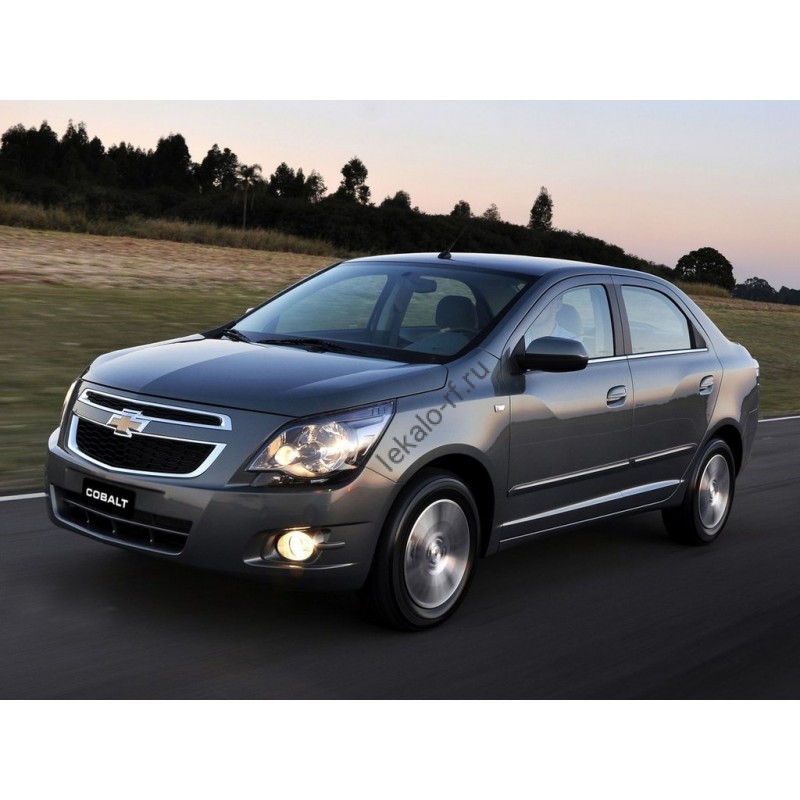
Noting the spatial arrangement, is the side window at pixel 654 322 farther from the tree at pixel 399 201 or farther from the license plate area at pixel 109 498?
the tree at pixel 399 201

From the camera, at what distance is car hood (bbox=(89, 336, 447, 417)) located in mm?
4852

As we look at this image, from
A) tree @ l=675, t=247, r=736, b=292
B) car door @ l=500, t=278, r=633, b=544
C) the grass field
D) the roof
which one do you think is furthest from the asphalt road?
tree @ l=675, t=247, r=736, b=292

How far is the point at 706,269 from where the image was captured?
5478cm

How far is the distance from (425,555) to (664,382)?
229 centimetres

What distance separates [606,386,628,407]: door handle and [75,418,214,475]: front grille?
242 cm

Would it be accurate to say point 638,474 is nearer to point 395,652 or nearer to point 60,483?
point 395,652

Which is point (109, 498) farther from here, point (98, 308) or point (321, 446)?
point (98, 308)

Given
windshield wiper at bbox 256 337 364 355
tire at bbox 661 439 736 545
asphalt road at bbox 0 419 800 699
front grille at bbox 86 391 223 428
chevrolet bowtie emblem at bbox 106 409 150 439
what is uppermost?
windshield wiper at bbox 256 337 364 355

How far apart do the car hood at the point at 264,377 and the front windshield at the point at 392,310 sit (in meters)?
0.30

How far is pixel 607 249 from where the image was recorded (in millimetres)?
49625

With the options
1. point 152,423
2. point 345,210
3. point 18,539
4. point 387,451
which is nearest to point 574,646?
point 387,451

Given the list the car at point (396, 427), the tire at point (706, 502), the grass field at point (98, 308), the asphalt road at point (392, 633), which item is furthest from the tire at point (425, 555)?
the grass field at point (98, 308)

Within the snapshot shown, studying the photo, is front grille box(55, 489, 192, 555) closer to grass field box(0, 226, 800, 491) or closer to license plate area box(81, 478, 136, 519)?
license plate area box(81, 478, 136, 519)

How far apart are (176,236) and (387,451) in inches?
1181
